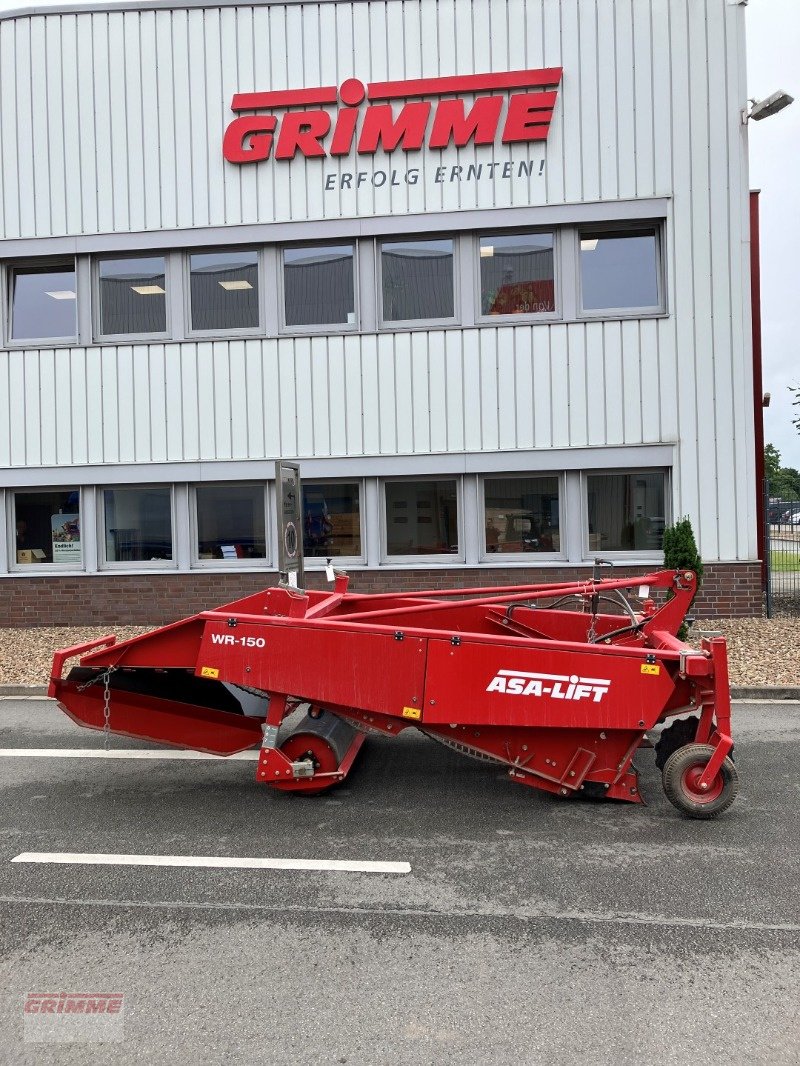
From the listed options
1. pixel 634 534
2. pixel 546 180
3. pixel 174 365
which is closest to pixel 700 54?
pixel 546 180

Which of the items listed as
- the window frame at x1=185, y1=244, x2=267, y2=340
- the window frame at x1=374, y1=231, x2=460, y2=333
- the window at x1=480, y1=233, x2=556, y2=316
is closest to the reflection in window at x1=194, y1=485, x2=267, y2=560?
the window frame at x1=185, y1=244, x2=267, y2=340

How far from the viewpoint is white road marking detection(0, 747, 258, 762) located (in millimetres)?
6359

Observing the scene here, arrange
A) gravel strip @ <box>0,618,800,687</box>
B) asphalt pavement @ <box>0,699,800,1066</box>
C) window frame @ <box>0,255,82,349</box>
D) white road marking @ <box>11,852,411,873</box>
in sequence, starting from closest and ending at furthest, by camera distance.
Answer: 1. asphalt pavement @ <box>0,699,800,1066</box>
2. white road marking @ <box>11,852,411,873</box>
3. gravel strip @ <box>0,618,800,687</box>
4. window frame @ <box>0,255,82,349</box>

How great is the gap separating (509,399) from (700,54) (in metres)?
5.37

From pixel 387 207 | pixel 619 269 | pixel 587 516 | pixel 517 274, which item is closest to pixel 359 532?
pixel 587 516

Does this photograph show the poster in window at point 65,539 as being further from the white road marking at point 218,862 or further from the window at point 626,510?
the white road marking at point 218,862

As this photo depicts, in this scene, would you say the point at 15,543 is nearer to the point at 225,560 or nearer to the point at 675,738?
the point at 225,560

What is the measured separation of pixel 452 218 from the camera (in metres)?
12.0

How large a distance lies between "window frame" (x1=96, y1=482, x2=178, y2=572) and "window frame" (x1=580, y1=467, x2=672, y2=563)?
594cm

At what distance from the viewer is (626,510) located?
12023mm

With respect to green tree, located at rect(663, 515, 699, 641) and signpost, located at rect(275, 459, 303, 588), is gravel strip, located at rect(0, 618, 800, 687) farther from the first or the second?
signpost, located at rect(275, 459, 303, 588)

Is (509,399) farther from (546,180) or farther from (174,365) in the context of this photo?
(174,365)

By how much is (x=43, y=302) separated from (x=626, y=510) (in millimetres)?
9266

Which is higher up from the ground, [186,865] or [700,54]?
[700,54]
